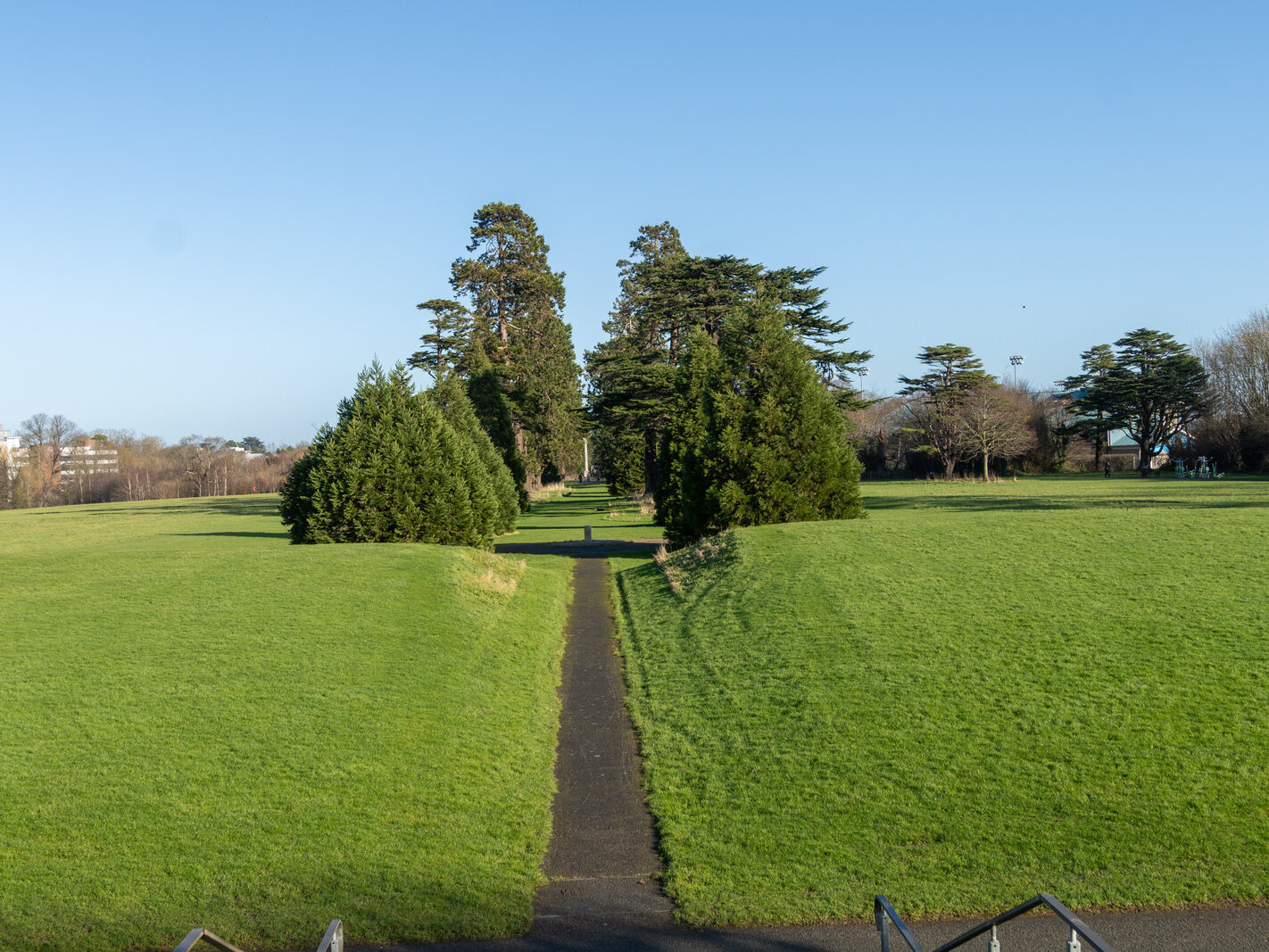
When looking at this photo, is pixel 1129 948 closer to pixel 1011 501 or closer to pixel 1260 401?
pixel 1011 501

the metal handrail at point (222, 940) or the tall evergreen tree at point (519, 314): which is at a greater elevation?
the tall evergreen tree at point (519, 314)

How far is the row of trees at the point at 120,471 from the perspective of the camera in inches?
3755

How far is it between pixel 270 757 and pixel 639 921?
4.62m

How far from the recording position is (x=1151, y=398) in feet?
218

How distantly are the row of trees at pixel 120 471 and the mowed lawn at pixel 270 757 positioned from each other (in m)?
93.9

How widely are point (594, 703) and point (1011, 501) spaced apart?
26.4 m

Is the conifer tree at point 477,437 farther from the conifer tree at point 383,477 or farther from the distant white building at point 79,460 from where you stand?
the distant white building at point 79,460

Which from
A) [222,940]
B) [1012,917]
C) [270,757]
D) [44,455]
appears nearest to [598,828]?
[270,757]

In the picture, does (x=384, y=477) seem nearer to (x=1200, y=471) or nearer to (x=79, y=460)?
(x=1200, y=471)

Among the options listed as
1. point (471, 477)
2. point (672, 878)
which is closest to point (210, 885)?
point (672, 878)

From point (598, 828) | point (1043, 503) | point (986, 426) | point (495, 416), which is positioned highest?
point (495, 416)

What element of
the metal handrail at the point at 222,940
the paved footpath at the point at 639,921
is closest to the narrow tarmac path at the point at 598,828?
the paved footpath at the point at 639,921

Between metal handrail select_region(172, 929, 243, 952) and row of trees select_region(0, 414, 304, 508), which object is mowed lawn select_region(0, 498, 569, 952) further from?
row of trees select_region(0, 414, 304, 508)

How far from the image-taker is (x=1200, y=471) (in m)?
55.0
